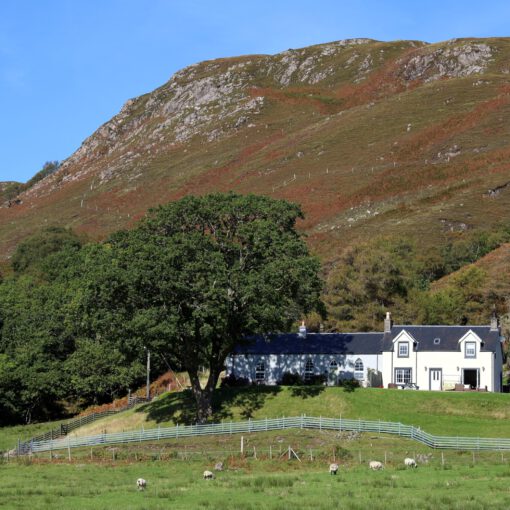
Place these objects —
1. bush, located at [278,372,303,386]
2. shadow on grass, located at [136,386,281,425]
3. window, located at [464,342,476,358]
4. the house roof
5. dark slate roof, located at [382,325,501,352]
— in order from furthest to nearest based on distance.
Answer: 1. bush, located at [278,372,303,386]
2. the house roof
3. dark slate roof, located at [382,325,501,352]
4. window, located at [464,342,476,358]
5. shadow on grass, located at [136,386,281,425]

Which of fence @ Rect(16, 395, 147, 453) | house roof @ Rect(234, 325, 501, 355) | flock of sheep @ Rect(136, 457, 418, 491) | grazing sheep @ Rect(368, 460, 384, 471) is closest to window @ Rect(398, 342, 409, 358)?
house roof @ Rect(234, 325, 501, 355)

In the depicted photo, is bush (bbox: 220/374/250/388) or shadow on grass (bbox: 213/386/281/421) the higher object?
bush (bbox: 220/374/250/388)

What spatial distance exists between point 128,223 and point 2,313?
3621 inches

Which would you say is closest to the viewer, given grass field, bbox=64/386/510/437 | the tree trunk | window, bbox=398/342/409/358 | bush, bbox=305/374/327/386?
grass field, bbox=64/386/510/437

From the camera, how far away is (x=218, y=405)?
6812cm

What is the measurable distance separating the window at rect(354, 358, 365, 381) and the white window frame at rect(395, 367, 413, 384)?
3.10 meters

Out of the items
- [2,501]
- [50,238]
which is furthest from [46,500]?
[50,238]

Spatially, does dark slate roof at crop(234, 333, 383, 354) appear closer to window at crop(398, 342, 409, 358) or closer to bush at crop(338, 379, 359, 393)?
window at crop(398, 342, 409, 358)

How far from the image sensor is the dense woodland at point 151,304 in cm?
6381

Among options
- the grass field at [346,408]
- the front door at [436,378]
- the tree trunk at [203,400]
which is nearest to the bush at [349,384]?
the grass field at [346,408]

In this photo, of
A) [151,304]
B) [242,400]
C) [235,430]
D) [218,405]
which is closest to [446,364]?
[242,400]

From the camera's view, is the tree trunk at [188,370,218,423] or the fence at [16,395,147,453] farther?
the fence at [16,395,147,453]

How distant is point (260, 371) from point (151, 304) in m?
17.1

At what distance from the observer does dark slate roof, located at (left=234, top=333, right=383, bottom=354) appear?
75.8 meters
